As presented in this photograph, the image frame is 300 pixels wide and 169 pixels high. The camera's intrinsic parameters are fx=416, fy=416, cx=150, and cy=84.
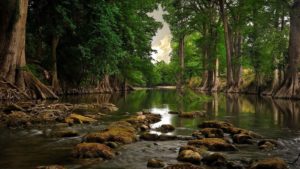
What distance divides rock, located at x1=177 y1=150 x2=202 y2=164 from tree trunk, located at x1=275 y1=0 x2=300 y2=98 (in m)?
26.1

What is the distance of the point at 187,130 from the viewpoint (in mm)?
13945

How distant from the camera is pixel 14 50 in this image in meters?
24.4

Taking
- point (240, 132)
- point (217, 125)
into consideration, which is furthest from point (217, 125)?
point (240, 132)

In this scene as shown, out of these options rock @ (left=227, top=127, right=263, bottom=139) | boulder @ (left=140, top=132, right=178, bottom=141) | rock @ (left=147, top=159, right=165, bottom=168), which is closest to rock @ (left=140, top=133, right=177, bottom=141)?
boulder @ (left=140, top=132, right=178, bottom=141)

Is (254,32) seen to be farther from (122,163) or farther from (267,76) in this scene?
(122,163)

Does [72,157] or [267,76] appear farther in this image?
[267,76]

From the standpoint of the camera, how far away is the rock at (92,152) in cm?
915

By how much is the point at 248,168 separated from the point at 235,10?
41488mm

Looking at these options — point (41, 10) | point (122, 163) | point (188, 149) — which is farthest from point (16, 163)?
point (41, 10)

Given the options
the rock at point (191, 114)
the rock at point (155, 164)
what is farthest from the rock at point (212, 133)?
the rock at point (191, 114)

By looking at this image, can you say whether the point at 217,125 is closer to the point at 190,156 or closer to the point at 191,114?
the point at 191,114

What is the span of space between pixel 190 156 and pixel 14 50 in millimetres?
18259

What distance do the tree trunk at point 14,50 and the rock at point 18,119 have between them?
8.00 m

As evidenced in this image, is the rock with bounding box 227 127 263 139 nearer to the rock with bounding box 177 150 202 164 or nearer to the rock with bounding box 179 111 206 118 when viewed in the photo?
the rock with bounding box 177 150 202 164
